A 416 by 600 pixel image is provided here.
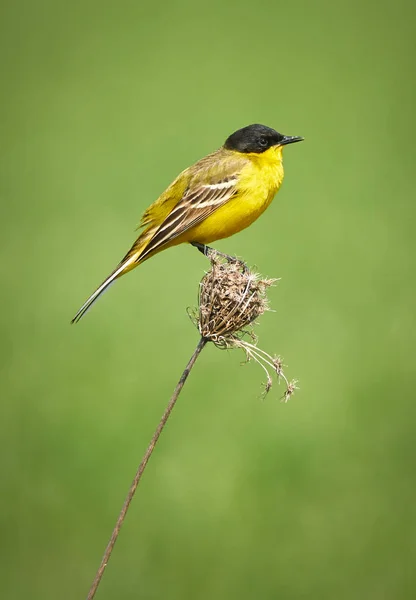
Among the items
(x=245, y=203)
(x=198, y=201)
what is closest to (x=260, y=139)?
(x=245, y=203)

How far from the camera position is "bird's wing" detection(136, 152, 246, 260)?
14.6 feet

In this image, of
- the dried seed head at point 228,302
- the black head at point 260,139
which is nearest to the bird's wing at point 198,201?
the black head at point 260,139

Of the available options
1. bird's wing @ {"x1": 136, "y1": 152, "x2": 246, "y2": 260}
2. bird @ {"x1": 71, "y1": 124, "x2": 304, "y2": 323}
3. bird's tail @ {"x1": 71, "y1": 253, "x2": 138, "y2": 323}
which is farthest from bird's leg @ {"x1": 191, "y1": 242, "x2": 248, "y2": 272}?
bird's tail @ {"x1": 71, "y1": 253, "x2": 138, "y2": 323}

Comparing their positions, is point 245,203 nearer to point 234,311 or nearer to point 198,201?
point 198,201

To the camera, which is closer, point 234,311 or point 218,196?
point 234,311

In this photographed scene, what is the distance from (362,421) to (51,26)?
911cm

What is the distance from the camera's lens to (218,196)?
477cm

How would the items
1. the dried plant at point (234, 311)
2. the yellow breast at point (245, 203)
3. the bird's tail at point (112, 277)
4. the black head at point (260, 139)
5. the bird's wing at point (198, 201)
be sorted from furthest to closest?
the black head at point (260, 139) < the yellow breast at point (245, 203) < the bird's wing at point (198, 201) < the bird's tail at point (112, 277) < the dried plant at point (234, 311)

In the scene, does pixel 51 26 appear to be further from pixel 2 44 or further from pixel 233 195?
pixel 233 195

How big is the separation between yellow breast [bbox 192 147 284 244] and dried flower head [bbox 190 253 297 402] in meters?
1.18

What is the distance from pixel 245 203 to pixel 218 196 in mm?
166

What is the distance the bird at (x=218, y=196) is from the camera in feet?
15.0

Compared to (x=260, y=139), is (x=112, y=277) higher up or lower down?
lower down

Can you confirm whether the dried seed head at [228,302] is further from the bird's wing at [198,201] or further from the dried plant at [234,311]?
the bird's wing at [198,201]
